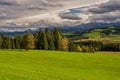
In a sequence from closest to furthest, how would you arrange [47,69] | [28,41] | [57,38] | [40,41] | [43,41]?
[47,69] → [28,41] → [43,41] → [40,41] → [57,38]

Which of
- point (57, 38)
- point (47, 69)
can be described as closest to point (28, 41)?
point (57, 38)

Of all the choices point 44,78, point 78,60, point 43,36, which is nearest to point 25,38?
point 43,36

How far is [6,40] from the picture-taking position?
156500mm

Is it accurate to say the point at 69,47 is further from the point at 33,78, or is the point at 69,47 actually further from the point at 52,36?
the point at 33,78

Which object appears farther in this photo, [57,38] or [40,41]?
[57,38]

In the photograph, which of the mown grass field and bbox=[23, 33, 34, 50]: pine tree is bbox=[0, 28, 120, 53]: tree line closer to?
bbox=[23, 33, 34, 50]: pine tree

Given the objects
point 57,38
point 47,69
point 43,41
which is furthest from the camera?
point 57,38

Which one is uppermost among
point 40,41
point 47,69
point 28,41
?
point 28,41

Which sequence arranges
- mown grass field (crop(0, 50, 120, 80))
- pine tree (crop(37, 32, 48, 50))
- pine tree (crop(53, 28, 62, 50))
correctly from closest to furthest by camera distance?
mown grass field (crop(0, 50, 120, 80))
pine tree (crop(37, 32, 48, 50))
pine tree (crop(53, 28, 62, 50))

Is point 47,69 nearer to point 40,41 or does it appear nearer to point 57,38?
point 40,41

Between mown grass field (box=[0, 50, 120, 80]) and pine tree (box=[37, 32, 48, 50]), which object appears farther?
pine tree (box=[37, 32, 48, 50])

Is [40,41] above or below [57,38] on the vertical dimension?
below

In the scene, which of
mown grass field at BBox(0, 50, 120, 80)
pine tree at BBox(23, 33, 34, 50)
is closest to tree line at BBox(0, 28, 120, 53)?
pine tree at BBox(23, 33, 34, 50)

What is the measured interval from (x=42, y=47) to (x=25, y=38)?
14.1 m
